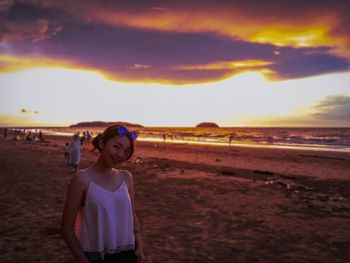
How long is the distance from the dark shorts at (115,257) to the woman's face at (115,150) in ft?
2.36

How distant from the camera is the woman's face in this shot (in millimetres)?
2734

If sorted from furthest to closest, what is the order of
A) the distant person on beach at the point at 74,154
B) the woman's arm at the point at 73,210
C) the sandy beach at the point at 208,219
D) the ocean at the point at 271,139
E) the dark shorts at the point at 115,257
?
1. the ocean at the point at 271,139
2. the distant person on beach at the point at 74,154
3. the sandy beach at the point at 208,219
4. the dark shorts at the point at 115,257
5. the woman's arm at the point at 73,210

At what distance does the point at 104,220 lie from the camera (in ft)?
8.60

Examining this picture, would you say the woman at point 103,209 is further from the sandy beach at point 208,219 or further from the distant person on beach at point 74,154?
the distant person on beach at point 74,154

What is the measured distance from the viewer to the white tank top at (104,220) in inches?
101

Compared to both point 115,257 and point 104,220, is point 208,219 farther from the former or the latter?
point 104,220

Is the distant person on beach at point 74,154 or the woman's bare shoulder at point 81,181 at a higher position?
the woman's bare shoulder at point 81,181

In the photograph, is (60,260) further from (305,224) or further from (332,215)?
(332,215)

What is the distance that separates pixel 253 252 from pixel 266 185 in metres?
8.34

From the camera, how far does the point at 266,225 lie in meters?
8.84

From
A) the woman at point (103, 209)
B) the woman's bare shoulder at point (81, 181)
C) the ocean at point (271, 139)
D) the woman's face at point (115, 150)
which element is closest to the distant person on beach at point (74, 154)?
the woman at point (103, 209)

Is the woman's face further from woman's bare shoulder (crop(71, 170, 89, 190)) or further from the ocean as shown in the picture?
the ocean

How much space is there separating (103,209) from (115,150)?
1.52 ft

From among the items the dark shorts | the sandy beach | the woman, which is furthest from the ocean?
the woman
